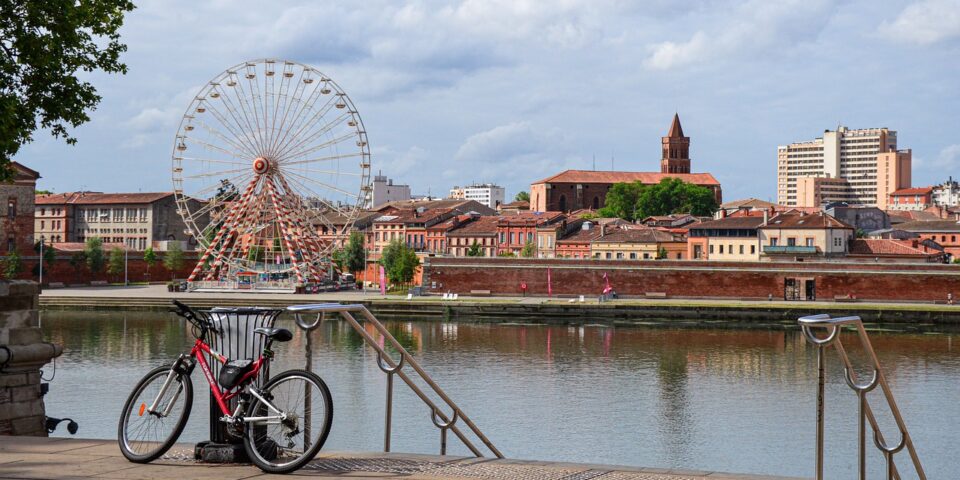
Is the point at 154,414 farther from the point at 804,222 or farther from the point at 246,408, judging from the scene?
the point at 804,222

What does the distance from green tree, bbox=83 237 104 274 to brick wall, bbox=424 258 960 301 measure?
28474 mm

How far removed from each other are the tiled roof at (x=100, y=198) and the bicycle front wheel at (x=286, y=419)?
104 m

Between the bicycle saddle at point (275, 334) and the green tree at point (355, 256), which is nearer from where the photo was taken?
the bicycle saddle at point (275, 334)

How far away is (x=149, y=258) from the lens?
9238 cm

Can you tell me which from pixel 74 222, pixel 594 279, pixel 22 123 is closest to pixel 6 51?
pixel 22 123

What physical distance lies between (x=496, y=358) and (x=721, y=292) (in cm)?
3275

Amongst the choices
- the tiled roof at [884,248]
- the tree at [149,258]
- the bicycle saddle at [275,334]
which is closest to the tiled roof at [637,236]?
the tiled roof at [884,248]

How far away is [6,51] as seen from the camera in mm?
19141

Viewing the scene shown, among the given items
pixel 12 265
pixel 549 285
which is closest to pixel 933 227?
pixel 549 285

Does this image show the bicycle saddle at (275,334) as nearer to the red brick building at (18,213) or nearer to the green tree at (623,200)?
the red brick building at (18,213)

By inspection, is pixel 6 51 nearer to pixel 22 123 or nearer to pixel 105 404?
pixel 22 123

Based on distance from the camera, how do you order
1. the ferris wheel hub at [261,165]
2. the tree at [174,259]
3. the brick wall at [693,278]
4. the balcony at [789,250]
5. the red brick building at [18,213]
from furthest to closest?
the tree at [174,259] → the balcony at [789,250] → the red brick building at [18,213] → the brick wall at [693,278] → the ferris wheel hub at [261,165]

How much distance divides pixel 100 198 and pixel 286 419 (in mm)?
110506

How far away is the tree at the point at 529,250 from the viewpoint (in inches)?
3770
